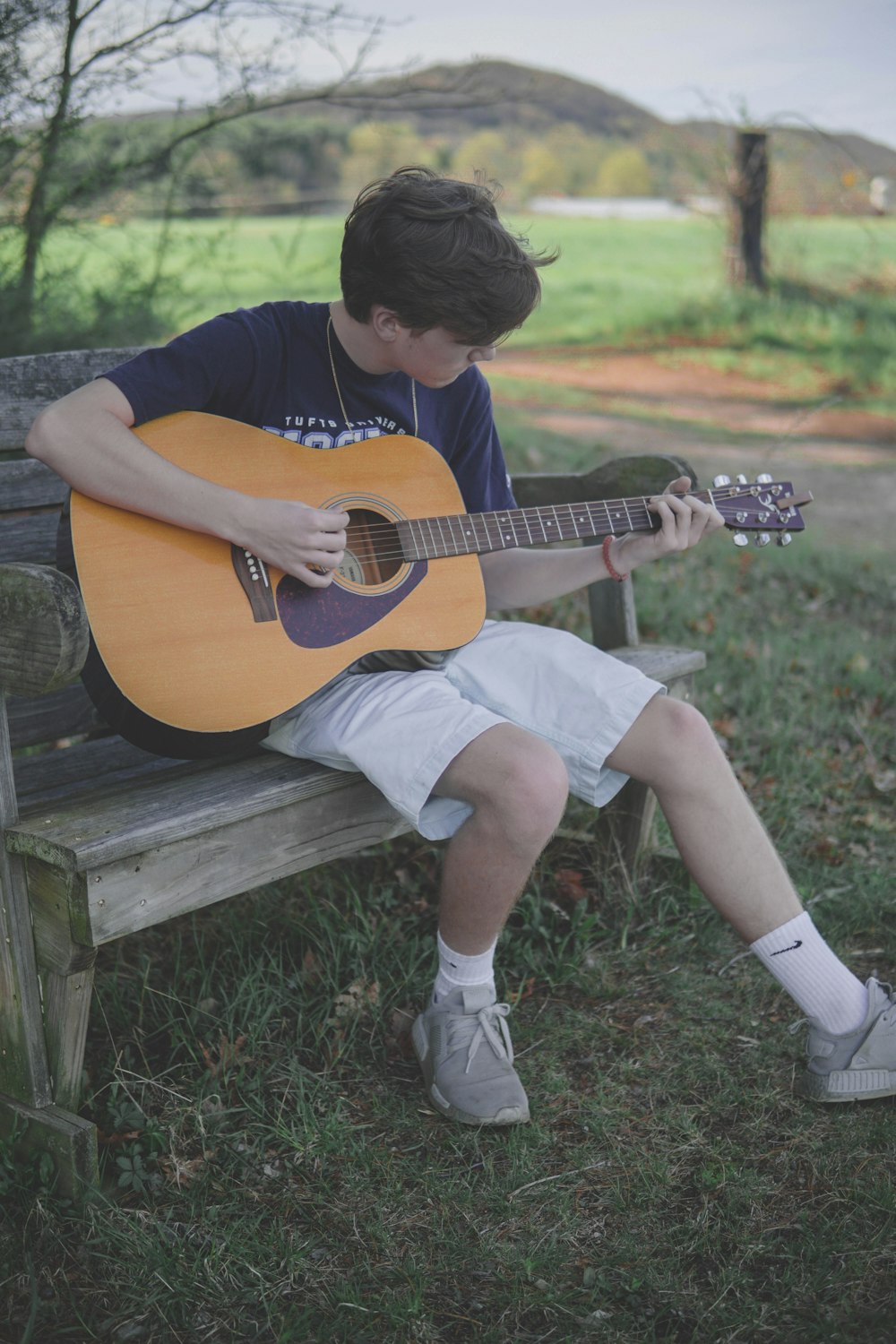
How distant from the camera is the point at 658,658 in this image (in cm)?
278

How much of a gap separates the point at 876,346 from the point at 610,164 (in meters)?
8.04

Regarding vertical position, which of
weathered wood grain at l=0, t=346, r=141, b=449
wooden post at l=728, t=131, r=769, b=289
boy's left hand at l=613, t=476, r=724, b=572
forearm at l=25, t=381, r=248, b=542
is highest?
wooden post at l=728, t=131, r=769, b=289

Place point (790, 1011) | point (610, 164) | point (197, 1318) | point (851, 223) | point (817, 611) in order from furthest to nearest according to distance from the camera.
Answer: point (610, 164) < point (851, 223) < point (817, 611) < point (790, 1011) < point (197, 1318)

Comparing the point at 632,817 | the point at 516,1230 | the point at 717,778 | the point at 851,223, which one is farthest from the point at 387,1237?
the point at 851,223

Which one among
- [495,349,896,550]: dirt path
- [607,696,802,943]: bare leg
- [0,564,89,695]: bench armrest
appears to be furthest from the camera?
[495,349,896,550]: dirt path

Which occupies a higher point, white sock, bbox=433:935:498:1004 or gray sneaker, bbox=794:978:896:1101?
white sock, bbox=433:935:498:1004

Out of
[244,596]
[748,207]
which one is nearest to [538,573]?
[244,596]

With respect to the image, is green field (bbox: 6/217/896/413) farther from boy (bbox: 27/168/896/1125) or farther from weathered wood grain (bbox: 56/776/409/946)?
weathered wood grain (bbox: 56/776/409/946)

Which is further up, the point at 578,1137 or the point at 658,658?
the point at 658,658

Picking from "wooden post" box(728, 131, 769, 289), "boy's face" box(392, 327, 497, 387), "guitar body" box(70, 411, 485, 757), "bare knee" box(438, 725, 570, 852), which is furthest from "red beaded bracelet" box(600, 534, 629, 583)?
"wooden post" box(728, 131, 769, 289)

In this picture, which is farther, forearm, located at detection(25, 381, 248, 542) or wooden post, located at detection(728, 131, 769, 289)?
wooden post, located at detection(728, 131, 769, 289)

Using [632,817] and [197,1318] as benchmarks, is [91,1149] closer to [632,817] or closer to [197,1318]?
[197,1318]

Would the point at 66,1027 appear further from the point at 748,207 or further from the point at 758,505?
the point at 748,207

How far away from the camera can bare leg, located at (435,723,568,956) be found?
6.72 ft
